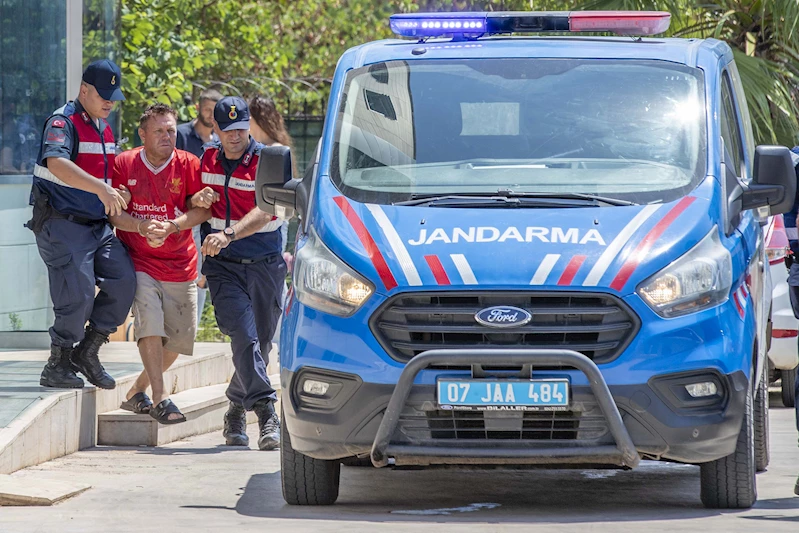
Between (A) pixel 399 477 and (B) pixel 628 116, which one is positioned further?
(A) pixel 399 477

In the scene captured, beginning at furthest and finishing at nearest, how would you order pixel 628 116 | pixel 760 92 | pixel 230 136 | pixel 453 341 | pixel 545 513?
pixel 760 92 → pixel 230 136 → pixel 628 116 → pixel 545 513 → pixel 453 341

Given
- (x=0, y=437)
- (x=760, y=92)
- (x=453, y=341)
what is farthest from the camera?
(x=760, y=92)

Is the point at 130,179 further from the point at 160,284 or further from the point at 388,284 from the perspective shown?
the point at 388,284

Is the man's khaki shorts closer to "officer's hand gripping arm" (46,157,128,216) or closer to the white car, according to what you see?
"officer's hand gripping arm" (46,157,128,216)

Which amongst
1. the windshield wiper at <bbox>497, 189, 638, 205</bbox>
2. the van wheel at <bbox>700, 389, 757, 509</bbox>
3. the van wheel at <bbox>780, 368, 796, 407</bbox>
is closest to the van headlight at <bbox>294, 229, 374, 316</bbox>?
the windshield wiper at <bbox>497, 189, 638, 205</bbox>

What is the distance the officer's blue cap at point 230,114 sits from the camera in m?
8.59

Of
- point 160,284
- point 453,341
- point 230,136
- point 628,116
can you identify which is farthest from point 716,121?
point 160,284

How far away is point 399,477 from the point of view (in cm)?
756

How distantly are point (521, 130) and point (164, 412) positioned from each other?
306 cm

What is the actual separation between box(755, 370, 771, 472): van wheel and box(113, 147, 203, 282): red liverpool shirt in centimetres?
336

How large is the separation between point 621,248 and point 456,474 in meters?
2.06

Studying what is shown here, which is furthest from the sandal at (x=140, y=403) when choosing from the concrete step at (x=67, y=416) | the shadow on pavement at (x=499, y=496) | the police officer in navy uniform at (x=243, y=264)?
the shadow on pavement at (x=499, y=496)

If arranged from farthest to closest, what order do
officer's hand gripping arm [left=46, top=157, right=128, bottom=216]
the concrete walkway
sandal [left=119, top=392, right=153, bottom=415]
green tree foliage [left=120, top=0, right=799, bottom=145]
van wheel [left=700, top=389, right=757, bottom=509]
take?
green tree foliage [left=120, top=0, right=799, bottom=145]
sandal [left=119, top=392, right=153, bottom=415]
officer's hand gripping arm [left=46, top=157, right=128, bottom=216]
the concrete walkway
van wheel [left=700, top=389, right=757, bottom=509]

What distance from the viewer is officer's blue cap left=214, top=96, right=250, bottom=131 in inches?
338
